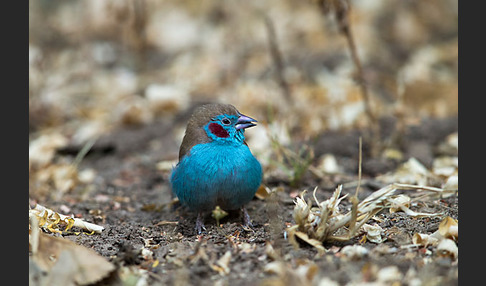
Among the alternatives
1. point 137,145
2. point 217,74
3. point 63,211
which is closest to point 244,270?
point 63,211

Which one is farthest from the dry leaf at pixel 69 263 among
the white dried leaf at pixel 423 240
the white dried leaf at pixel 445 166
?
the white dried leaf at pixel 445 166

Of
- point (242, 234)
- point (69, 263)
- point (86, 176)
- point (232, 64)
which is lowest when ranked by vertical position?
point (86, 176)

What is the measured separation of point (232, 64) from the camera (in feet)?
25.6

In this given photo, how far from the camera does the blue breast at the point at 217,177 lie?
12.5 ft

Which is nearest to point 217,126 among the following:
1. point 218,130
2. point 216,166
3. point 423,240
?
point 218,130

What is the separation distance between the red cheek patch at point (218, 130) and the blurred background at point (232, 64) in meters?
1.53

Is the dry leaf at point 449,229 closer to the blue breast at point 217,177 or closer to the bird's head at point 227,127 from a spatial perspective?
the blue breast at point 217,177

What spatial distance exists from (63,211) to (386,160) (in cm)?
281

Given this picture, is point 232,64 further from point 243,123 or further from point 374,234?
point 374,234

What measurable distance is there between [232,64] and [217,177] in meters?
4.18

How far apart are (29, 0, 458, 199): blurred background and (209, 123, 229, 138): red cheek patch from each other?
153cm

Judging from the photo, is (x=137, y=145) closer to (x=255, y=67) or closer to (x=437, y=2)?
(x=255, y=67)

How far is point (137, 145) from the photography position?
6242 mm

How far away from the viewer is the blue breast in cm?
382
